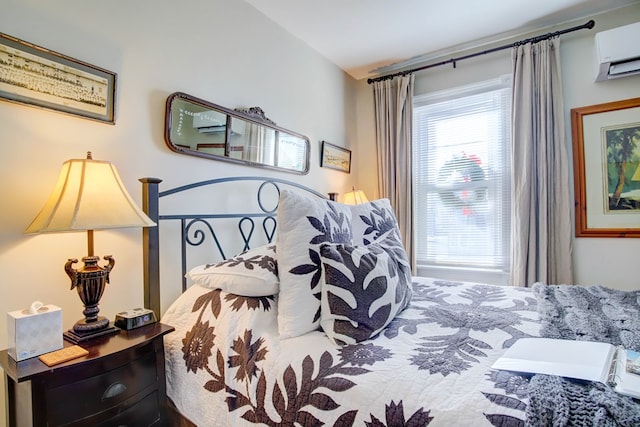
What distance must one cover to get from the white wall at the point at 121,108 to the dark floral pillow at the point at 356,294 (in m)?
0.87

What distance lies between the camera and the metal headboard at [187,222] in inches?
53.7

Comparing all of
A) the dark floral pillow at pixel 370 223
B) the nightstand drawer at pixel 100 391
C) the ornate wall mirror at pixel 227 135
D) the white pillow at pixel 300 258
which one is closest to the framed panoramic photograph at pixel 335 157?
the ornate wall mirror at pixel 227 135

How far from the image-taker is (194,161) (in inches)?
67.3

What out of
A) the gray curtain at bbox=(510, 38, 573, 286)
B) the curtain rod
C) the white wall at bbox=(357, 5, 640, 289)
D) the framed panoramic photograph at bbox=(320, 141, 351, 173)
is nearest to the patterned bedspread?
the gray curtain at bbox=(510, 38, 573, 286)

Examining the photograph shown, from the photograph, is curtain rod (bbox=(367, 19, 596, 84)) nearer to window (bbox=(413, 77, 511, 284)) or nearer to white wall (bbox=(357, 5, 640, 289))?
white wall (bbox=(357, 5, 640, 289))

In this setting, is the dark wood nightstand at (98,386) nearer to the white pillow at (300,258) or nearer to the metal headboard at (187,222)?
the metal headboard at (187,222)

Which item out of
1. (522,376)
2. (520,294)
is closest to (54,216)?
(522,376)

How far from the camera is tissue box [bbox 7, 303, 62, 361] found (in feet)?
2.98

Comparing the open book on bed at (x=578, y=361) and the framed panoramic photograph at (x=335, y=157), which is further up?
the framed panoramic photograph at (x=335, y=157)

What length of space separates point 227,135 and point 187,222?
0.53m

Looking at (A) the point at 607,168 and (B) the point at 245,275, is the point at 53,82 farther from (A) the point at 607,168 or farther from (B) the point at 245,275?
(A) the point at 607,168

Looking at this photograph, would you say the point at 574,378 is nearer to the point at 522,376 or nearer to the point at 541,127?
the point at 522,376

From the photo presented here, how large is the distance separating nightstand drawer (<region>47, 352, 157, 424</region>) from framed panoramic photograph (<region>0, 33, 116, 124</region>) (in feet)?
3.04

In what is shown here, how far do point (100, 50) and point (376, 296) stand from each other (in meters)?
1.44
